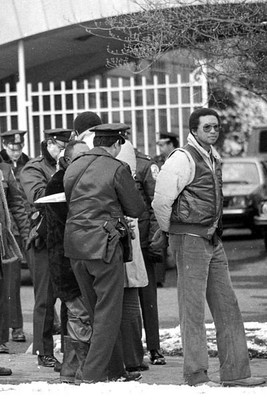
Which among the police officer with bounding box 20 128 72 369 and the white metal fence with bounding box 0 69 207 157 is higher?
the white metal fence with bounding box 0 69 207 157

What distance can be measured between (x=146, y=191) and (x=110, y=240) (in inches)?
67.5

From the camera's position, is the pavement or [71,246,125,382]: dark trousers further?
the pavement

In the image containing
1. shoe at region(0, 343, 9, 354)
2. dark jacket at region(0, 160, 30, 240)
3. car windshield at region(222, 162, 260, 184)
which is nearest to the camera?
shoe at region(0, 343, 9, 354)

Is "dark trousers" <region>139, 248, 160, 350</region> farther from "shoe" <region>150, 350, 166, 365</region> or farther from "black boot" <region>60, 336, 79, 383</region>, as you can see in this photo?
"black boot" <region>60, 336, 79, 383</region>

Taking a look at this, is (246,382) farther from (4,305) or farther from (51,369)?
(4,305)

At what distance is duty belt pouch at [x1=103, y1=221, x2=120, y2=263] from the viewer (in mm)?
7840

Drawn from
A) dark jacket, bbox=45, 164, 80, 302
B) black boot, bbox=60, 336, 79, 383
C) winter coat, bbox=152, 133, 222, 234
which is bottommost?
black boot, bbox=60, 336, 79, 383

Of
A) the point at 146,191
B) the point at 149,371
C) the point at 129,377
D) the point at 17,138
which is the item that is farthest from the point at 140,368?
the point at 17,138

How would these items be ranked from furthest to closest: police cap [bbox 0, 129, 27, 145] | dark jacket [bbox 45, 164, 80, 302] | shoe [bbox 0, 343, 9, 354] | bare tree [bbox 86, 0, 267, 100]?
police cap [bbox 0, 129, 27, 145] → shoe [bbox 0, 343, 9, 354] → bare tree [bbox 86, 0, 267, 100] → dark jacket [bbox 45, 164, 80, 302]

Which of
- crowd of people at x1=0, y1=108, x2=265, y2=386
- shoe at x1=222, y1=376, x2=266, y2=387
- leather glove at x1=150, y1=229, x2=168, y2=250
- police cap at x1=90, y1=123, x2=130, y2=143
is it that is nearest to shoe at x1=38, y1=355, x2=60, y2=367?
crowd of people at x1=0, y1=108, x2=265, y2=386

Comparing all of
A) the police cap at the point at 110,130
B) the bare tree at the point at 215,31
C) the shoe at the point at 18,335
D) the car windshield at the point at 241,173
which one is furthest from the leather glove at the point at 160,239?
the car windshield at the point at 241,173

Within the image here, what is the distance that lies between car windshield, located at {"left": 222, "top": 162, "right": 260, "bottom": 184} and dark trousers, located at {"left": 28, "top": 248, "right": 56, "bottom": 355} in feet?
41.6

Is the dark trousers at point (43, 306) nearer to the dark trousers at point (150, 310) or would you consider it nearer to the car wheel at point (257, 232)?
the dark trousers at point (150, 310)

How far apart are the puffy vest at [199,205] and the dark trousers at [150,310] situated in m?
1.44
